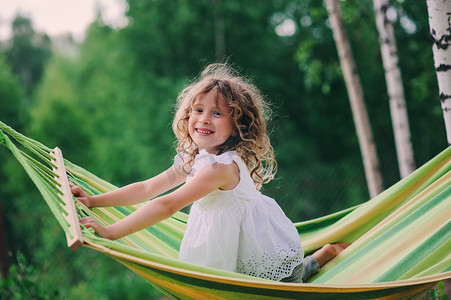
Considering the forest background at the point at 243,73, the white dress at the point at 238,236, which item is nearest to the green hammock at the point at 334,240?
the white dress at the point at 238,236

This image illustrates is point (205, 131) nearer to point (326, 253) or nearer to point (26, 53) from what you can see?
point (326, 253)

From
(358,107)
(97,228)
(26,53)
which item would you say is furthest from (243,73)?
(26,53)

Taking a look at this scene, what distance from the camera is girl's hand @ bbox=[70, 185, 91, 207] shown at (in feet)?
5.49

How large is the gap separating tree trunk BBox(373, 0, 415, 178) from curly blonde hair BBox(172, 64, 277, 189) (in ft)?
5.11

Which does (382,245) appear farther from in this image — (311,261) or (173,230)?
(173,230)

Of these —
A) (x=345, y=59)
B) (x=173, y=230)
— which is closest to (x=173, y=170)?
(x=173, y=230)

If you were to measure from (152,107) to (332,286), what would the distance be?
7.87 m

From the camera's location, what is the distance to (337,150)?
9852 millimetres

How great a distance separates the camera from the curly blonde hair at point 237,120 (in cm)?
167

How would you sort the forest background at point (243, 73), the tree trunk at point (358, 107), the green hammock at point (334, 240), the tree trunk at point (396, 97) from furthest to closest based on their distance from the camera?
the forest background at point (243, 73), the tree trunk at point (358, 107), the tree trunk at point (396, 97), the green hammock at point (334, 240)

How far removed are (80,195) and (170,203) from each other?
0.46 m

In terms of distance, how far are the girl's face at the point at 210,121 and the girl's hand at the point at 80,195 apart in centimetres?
43

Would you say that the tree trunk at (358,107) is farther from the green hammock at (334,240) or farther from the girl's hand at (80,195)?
the girl's hand at (80,195)

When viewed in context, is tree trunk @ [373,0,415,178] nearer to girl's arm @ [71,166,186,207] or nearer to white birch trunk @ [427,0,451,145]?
white birch trunk @ [427,0,451,145]
